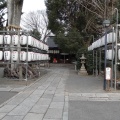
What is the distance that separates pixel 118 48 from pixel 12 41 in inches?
253

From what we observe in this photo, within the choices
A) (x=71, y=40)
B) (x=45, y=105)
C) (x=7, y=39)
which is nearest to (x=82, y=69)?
(x=7, y=39)

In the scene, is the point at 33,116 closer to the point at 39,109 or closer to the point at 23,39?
the point at 39,109

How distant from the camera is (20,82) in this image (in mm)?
18172

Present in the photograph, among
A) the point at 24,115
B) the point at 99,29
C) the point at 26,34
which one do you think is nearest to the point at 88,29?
the point at 99,29

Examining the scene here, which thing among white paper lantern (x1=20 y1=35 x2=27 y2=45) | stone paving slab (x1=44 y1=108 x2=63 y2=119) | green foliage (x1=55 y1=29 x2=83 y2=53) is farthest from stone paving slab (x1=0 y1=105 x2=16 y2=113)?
green foliage (x1=55 y1=29 x2=83 y2=53)

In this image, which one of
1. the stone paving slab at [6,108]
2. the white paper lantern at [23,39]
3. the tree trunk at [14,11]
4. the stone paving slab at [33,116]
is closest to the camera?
the stone paving slab at [33,116]

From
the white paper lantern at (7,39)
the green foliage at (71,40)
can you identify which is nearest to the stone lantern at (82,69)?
the green foliage at (71,40)

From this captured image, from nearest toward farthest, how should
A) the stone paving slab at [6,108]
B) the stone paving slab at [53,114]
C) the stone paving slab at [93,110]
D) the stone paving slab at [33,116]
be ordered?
the stone paving slab at [33,116]
the stone paving slab at [53,114]
the stone paving slab at [93,110]
the stone paving slab at [6,108]

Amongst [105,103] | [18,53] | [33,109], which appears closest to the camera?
[33,109]

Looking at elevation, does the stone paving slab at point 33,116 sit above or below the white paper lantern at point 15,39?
below

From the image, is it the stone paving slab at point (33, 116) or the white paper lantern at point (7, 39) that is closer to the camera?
the stone paving slab at point (33, 116)

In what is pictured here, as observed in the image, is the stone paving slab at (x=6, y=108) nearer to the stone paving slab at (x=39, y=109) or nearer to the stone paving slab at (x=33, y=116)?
the stone paving slab at (x=39, y=109)

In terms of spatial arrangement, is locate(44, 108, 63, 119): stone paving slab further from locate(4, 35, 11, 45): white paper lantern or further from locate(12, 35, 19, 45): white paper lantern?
locate(4, 35, 11, 45): white paper lantern

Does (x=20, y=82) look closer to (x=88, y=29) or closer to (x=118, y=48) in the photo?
(x=118, y=48)
